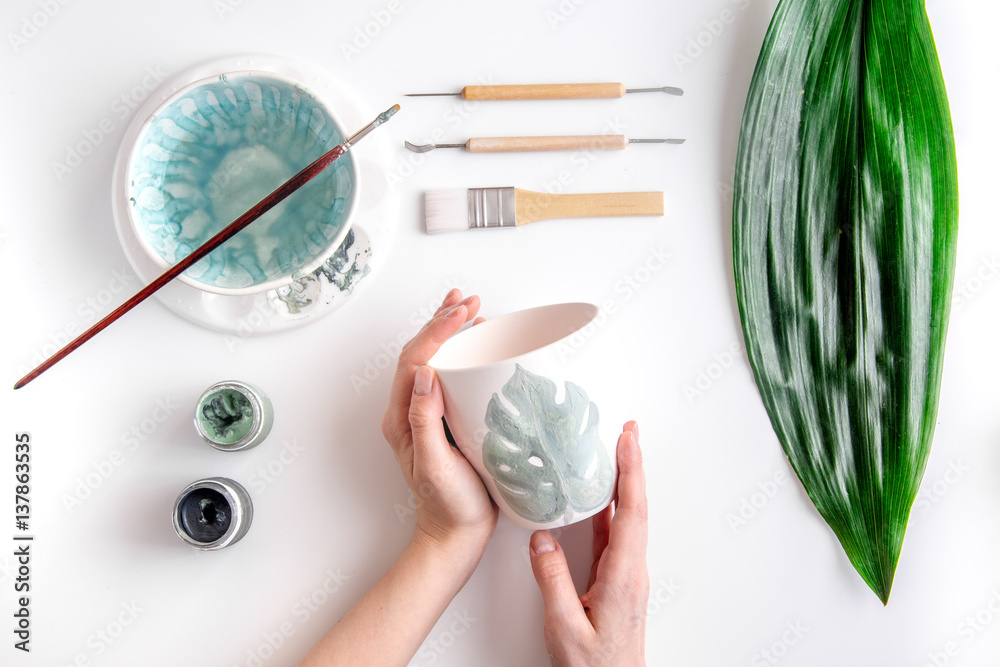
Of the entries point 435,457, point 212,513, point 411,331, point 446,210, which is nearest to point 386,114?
point 446,210

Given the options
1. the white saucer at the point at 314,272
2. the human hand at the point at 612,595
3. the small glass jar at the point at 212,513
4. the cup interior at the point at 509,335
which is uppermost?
the white saucer at the point at 314,272

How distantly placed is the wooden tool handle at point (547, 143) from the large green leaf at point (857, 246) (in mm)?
191

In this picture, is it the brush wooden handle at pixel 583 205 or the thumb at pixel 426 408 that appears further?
the brush wooden handle at pixel 583 205

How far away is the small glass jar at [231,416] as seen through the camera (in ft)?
2.21

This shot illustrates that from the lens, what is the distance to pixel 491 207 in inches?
28.4

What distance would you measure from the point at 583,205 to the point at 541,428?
335 millimetres

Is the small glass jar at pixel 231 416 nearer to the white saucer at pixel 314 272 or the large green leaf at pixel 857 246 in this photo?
the white saucer at pixel 314 272

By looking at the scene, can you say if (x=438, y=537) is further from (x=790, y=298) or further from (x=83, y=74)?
(x=83, y=74)

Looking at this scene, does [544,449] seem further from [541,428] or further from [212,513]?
[212,513]

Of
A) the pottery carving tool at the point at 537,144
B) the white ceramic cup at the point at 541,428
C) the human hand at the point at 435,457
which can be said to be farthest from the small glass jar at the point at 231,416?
the pottery carving tool at the point at 537,144

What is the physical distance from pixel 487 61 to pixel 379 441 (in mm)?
508

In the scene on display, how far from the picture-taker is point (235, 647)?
706mm

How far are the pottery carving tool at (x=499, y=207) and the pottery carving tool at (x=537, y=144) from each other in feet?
0.17

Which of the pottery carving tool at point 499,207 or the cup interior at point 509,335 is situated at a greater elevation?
the pottery carving tool at point 499,207
